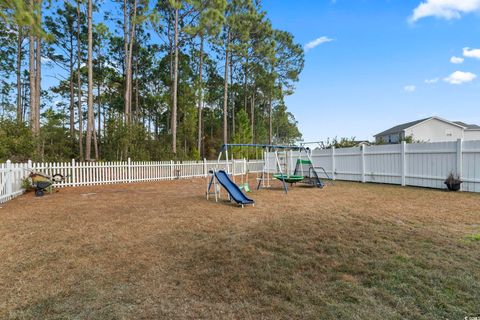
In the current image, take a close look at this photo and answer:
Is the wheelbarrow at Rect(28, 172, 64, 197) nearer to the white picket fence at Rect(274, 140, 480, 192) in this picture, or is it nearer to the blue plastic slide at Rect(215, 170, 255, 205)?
the blue plastic slide at Rect(215, 170, 255, 205)

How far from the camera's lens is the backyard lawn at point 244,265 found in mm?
2094

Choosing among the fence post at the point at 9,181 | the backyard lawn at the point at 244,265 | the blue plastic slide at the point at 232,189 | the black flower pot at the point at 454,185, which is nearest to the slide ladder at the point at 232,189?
the blue plastic slide at the point at 232,189

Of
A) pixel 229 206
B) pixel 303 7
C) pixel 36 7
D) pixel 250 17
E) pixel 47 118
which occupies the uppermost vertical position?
pixel 250 17

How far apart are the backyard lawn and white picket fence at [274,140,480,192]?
3.18 m

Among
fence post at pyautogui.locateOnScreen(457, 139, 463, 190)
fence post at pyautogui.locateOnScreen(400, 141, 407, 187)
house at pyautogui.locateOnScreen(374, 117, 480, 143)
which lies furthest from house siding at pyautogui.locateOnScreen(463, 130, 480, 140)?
fence post at pyautogui.locateOnScreen(457, 139, 463, 190)

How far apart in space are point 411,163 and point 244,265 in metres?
8.78

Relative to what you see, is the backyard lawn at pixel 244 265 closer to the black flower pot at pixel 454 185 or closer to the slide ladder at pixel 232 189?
the slide ladder at pixel 232 189

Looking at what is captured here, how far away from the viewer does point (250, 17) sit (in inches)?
828

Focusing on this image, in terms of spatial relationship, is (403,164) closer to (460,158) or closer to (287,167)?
(460,158)

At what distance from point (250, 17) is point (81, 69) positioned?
47.5 ft

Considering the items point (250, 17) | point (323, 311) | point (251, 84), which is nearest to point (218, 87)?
point (251, 84)

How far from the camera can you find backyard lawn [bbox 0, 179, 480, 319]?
2094 millimetres

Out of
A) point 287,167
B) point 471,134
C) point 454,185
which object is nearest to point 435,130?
point 471,134

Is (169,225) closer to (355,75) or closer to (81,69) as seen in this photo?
(355,75)
